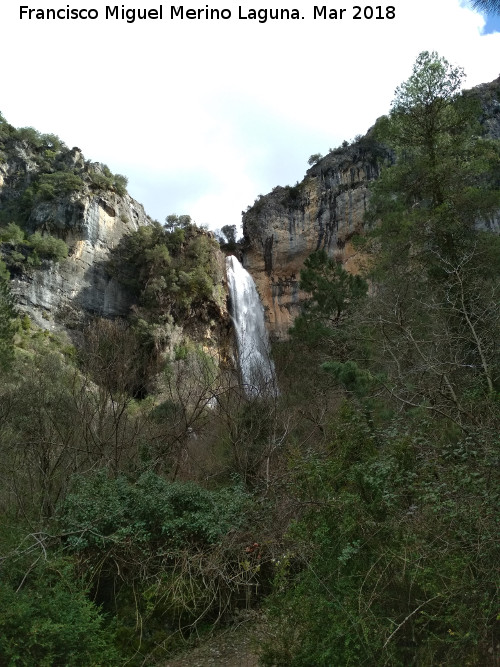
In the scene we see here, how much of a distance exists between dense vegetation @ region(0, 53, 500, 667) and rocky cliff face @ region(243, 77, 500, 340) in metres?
23.1

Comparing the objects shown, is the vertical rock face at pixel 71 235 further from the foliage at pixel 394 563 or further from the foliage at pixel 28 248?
the foliage at pixel 394 563

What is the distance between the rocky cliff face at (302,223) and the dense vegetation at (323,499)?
23088 mm

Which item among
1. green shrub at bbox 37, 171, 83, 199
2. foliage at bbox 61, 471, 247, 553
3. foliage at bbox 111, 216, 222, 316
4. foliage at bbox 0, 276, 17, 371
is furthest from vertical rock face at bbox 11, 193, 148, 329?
foliage at bbox 61, 471, 247, 553

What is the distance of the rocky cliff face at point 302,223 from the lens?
126 ft

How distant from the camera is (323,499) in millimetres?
5199

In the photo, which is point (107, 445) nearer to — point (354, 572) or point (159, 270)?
point (354, 572)

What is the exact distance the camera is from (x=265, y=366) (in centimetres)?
1923

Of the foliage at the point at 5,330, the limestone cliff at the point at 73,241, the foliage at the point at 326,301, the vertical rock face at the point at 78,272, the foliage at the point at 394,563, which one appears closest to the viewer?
the foliage at the point at 394,563

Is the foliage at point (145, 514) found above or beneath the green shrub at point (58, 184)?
beneath

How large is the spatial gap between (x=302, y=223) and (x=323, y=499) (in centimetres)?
3655

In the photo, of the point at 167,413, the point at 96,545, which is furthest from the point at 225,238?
the point at 96,545

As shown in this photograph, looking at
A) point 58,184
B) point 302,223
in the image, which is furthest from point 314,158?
point 58,184

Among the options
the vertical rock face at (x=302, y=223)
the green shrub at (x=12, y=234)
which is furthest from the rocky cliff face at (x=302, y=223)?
the green shrub at (x=12, y=234)

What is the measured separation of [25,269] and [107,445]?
23860 mm
